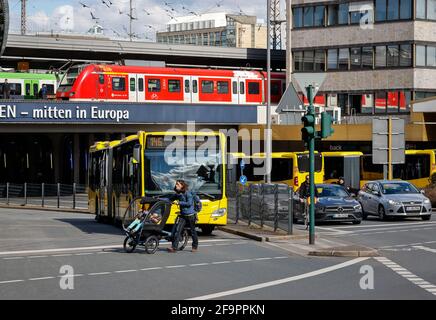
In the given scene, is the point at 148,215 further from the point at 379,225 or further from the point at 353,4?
the point at 353,4

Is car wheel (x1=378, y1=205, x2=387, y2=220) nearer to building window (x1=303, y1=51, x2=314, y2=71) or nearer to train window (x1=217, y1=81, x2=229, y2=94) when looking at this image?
train window (x1=217, y1=81, x2=229, y2=94)

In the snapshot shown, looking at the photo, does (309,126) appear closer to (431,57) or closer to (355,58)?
(431,57)

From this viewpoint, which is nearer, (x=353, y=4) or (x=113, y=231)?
(x=113, y=231)

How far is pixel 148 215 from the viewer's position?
21516mm

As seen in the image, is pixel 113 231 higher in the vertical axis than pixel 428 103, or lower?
lower

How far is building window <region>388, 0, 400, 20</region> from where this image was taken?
66.4 metres

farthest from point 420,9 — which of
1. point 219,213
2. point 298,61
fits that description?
point 219,213

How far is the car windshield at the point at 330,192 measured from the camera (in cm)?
3481

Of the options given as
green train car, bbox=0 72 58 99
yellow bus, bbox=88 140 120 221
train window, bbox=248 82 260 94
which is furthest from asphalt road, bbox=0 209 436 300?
train window, bbox=248 82 260 94

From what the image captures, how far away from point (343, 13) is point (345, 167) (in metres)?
18.3

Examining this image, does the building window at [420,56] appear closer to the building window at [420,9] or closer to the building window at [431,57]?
the building window at [431,57]

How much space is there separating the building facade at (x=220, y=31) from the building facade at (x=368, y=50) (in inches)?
3328
